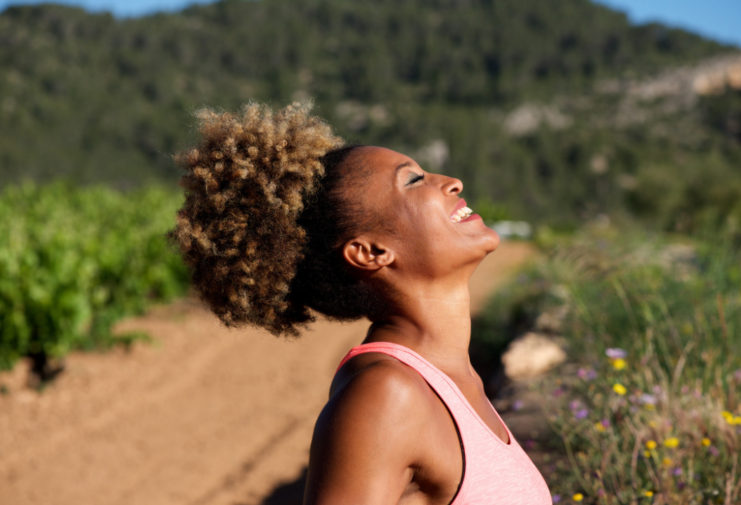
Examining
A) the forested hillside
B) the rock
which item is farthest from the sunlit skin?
the forested hillside

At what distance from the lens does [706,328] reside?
11.1 feet

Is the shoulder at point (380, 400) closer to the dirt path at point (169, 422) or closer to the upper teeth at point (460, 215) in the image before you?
the upper teeth at point (460, 215)

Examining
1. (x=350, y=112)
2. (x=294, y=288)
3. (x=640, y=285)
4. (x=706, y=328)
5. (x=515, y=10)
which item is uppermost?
(x=294, y=288)

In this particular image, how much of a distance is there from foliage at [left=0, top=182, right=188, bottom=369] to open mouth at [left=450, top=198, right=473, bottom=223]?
2.49m

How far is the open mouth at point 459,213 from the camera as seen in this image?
4.98 ft

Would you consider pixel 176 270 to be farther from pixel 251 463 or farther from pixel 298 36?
pixel 298 36

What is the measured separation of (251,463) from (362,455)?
3.66 m

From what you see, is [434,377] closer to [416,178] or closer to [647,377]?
[416,178]

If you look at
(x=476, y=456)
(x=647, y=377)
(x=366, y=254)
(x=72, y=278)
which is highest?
(x=366, y=254)

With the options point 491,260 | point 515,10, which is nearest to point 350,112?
point 515,10

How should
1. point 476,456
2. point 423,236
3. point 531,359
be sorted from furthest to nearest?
point 531,359 → point 423,236 → point 476,456

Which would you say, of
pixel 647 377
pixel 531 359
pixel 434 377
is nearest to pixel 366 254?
pixel 434 377

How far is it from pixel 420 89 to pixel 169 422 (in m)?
68.7

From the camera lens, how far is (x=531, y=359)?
4574 millimetres
